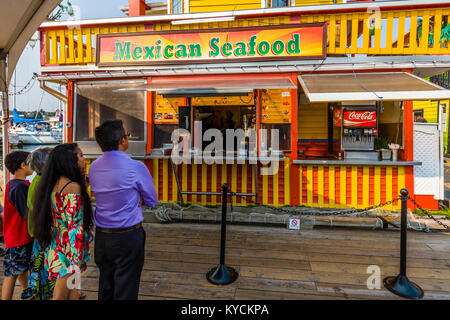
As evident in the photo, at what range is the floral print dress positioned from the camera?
7.38ft

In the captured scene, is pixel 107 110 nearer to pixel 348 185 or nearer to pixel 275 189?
pixel 275 189

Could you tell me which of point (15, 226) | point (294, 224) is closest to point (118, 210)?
point (15, 226)

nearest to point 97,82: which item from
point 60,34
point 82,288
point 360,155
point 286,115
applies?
point 60,34

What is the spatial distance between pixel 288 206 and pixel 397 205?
2220 mm

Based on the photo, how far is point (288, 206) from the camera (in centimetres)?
586

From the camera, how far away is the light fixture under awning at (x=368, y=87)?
14.6 ft

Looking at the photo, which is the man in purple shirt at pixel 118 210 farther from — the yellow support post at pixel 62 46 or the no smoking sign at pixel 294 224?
the yellow support post at pixel 62 46

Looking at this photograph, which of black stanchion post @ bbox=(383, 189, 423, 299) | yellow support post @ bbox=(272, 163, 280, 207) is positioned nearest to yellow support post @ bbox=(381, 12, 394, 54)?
yellow support post @ bbox=(272, 163, 280, 207)

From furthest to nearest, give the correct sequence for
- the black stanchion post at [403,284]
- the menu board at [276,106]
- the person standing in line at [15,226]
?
1. the menu board at [276,106]
2. the black stanchion post at [403,284]
3. the person standing in line at [15,226]

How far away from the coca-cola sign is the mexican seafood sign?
1.36m

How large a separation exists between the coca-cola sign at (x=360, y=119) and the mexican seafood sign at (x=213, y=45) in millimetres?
1364

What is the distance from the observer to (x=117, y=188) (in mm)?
2162

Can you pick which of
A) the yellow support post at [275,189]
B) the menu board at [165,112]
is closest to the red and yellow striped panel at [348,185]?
the yellow support post at [275,189]

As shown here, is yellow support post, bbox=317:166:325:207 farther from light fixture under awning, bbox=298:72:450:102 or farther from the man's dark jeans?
the man's dark jeans
